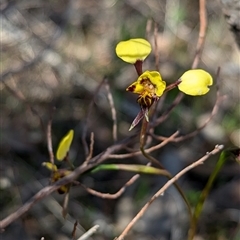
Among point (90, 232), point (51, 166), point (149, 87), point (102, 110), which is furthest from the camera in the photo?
point (102, 110)

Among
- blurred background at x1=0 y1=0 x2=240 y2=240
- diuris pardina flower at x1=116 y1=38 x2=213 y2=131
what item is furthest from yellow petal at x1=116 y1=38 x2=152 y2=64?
blurred background at x1=0 y1=0 x2=240 y2=240

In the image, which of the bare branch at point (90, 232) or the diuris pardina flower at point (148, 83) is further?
the bare branch at point (90, 232)

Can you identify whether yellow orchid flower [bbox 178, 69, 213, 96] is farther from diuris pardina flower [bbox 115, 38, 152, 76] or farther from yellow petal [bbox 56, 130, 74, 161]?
yellow petal [bbox 56, 130, 74, 161]

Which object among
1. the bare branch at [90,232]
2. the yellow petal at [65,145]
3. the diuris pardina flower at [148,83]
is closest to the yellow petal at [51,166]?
the yellow petal at [65,145]

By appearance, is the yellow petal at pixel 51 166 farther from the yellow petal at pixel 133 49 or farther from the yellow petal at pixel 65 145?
the yellow petal at pixel 133 49

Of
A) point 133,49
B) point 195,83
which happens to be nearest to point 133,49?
point 133,49

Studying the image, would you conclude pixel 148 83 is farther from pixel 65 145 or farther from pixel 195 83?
pixel 65 145
